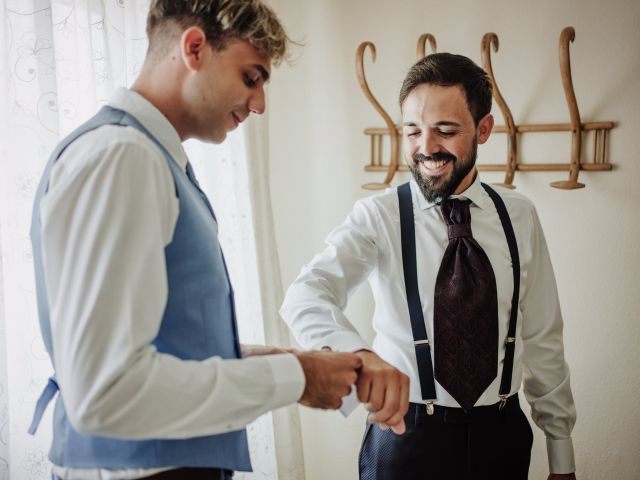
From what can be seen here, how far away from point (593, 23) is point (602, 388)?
120cm

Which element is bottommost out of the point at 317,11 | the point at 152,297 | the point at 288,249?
the point at 288,249

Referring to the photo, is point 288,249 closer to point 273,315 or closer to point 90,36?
point 273,315

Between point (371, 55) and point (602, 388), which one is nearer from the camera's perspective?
point (602, 388)

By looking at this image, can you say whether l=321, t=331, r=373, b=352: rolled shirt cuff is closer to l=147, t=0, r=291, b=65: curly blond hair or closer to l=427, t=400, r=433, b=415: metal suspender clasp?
l=427, t=400, r=433, b=415: metal suspender clasp

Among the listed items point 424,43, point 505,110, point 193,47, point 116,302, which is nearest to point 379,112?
point 424,43

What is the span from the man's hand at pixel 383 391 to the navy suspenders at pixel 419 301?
1.26ft

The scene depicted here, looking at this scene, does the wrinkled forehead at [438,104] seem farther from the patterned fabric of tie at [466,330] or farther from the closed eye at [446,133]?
the patterned fabric of tie at [466,330]

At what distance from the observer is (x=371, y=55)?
7.65ft

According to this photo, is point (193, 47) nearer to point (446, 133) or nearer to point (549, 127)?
point (446, 133)

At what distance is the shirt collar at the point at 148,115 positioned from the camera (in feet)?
2.78

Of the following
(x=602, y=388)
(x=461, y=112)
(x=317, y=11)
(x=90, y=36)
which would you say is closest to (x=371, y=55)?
(x=317, y=11)

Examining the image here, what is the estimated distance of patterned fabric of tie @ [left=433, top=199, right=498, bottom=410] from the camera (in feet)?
4.54

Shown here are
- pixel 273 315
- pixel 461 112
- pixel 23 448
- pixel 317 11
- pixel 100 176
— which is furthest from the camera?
pixel 317 11

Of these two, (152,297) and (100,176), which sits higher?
(100,176)
